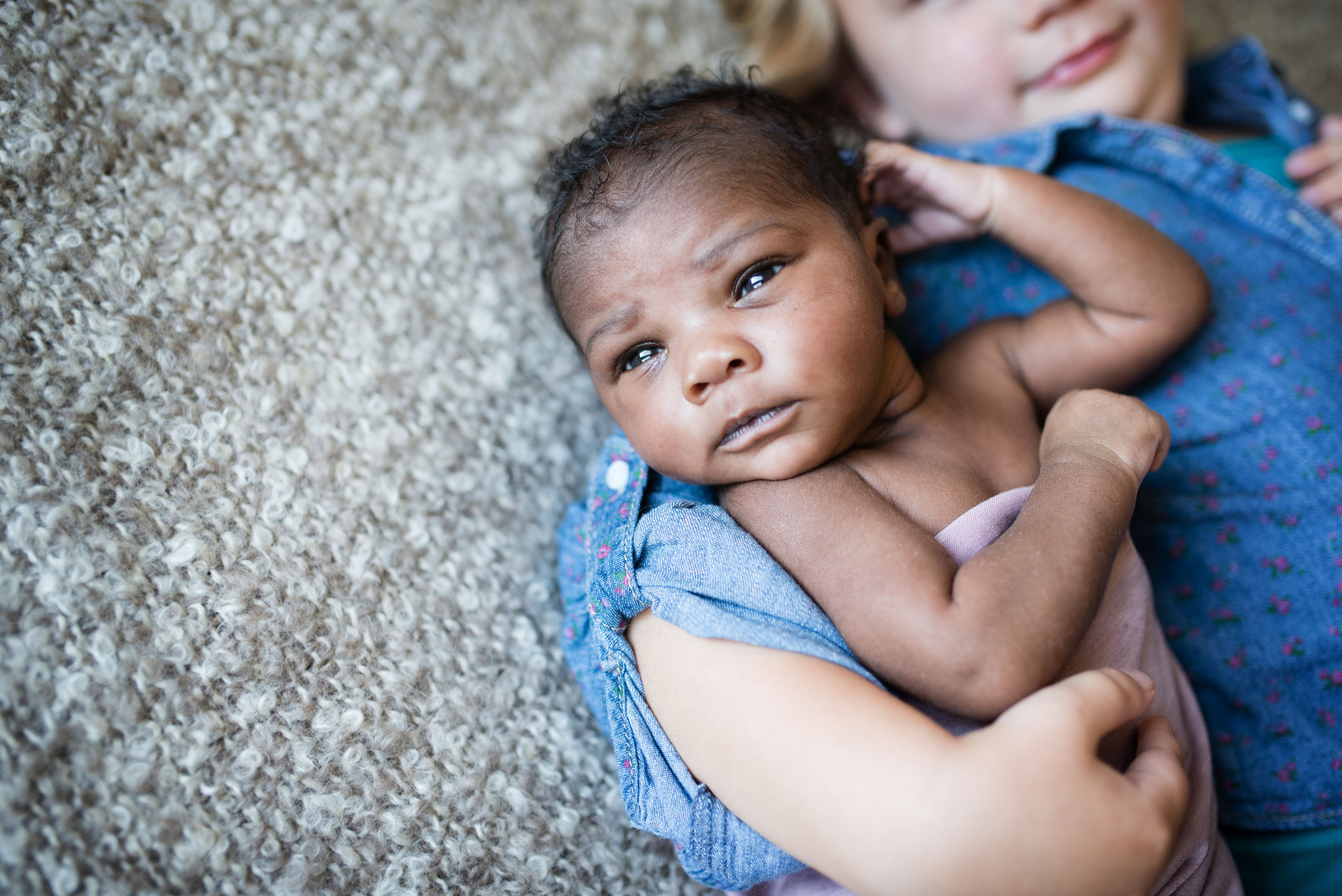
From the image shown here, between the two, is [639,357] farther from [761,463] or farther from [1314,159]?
[1314,159]

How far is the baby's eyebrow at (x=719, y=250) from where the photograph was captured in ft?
2.66

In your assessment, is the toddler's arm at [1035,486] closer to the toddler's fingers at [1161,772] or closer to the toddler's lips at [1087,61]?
the toddler's fingers at [1161,772]

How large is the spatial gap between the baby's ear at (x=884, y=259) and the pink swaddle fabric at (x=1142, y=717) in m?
0.25

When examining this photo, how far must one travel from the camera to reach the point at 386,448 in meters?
0.94

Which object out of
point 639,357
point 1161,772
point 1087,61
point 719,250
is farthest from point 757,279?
point 1087,61

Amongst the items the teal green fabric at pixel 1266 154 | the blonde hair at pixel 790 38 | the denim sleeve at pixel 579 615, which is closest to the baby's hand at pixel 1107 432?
the denim sleeve at pixel 579 615

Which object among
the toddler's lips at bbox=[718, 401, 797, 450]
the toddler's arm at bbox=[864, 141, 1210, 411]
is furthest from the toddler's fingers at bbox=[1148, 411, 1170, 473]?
the toddler's lips at bbox=[718, 401, 797, 450]

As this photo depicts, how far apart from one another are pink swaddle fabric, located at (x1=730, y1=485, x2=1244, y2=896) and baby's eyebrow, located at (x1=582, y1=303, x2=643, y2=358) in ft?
1.22

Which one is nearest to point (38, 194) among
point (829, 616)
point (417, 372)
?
point (417, 372)

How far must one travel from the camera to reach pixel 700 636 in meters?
0.74

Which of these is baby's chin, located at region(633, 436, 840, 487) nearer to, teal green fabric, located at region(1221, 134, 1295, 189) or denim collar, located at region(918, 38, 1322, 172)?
denim collar, located at region(918, 38, 1322, 172)

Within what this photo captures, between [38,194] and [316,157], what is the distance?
291 millimetres

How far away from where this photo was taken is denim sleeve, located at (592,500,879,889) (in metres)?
0.73

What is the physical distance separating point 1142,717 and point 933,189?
0.67 meters
